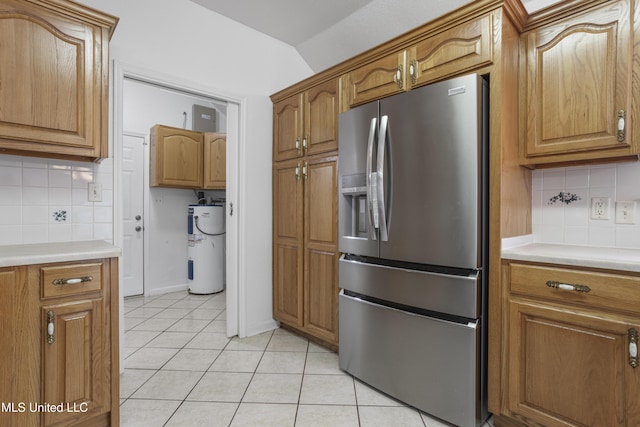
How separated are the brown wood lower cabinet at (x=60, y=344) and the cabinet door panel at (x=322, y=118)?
1.51 meters

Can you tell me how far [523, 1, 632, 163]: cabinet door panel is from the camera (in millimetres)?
1405

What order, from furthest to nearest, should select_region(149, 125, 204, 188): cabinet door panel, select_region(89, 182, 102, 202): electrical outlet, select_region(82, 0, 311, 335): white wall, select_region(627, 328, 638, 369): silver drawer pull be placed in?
select_region(149, 125, 204, 188): cabinet door panel → select_region(82, 0, 311, 335): white wall → select_region(89, 182, 102, 202): electrical outlet → select_region(627, 328, 638, 369): silver drawer pull

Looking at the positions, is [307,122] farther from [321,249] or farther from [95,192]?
[95,192]

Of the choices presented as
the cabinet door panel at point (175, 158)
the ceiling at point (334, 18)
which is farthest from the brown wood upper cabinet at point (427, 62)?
the cabinet door panel at point (175, 158)

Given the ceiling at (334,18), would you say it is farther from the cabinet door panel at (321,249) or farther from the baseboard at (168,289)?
the baseboard at (168,289)

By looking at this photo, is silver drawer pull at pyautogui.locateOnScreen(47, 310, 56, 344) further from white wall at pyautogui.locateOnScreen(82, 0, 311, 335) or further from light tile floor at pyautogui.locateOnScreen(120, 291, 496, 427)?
white wall at pyautogui.locateOnScreen(82, 0, 311, 335)

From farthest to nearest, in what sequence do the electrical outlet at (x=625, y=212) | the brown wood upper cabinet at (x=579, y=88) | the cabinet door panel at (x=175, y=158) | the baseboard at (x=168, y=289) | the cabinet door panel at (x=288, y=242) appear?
the baseboard at (x=168, y=289) → the cabinet door panel at (x=175, y=158) → the cabinet door panel at (x=288, y=242) → the electrical outlet at (x=625, y=212) → the brown wood upper cabinet at (x=579, y=88)

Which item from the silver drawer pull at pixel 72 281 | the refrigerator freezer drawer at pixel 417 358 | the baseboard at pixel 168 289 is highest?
the silver drawer pull at pixel 72 281

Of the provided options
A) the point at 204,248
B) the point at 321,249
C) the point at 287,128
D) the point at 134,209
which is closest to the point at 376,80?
the point at 287,128

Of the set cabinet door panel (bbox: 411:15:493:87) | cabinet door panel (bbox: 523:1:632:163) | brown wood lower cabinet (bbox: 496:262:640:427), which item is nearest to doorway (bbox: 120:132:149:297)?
cabinet door panel (bbox: 411:15:493:87)

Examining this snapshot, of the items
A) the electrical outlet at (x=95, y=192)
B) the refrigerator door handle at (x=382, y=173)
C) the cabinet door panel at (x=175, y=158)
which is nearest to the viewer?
the refrigerator door handle at (x=382, y=173)

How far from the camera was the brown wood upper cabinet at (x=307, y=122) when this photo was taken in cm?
224

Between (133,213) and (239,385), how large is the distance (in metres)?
2.82

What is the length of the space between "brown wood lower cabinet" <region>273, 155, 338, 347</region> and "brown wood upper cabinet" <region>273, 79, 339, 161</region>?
9cm
